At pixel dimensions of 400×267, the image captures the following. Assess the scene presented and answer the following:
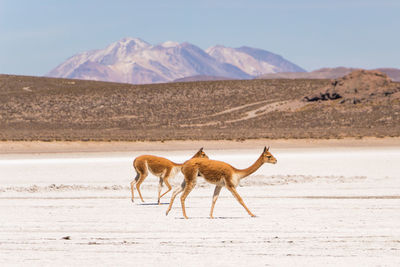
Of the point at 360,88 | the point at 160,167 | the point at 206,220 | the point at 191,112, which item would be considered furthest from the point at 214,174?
the point at 191,112

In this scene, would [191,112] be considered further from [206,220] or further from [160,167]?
[206,220]

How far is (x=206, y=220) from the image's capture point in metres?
12.3

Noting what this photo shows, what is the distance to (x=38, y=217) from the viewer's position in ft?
42.1

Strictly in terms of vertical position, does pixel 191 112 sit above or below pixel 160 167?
above

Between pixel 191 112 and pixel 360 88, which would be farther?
Result: pixel 191 112

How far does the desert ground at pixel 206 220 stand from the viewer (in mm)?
8898

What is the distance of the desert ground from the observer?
8898mm

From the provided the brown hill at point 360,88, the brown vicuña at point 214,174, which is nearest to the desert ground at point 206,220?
the brown vicuña at point 214,174

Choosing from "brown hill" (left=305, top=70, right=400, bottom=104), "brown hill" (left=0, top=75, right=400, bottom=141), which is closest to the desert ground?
"brown hill" (left=0, top=75, right=400, bottom=141)

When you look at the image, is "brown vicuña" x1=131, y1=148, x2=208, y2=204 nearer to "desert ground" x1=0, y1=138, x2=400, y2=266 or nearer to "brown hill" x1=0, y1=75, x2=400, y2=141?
"desert ground" x1=0, y1=138, x2=400, y2=266

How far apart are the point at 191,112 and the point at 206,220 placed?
65.1 meters

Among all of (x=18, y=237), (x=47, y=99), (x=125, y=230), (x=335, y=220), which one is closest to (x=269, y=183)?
(x=335, y=220)

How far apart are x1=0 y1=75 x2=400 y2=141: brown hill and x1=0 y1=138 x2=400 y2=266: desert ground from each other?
21.7 metres

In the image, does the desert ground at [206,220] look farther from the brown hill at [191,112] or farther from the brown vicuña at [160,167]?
the brown hill at [191,112]
